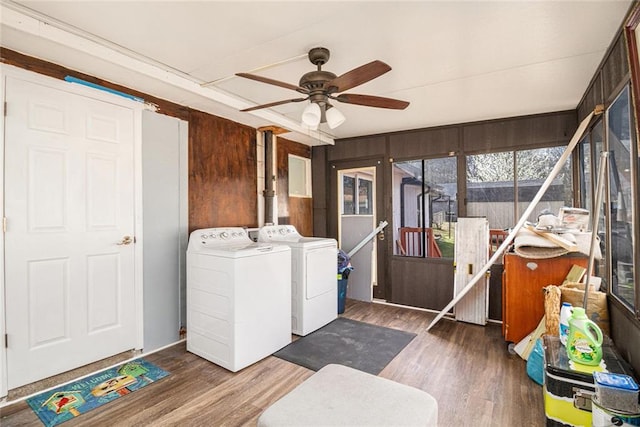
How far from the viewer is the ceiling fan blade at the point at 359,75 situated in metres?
1.78

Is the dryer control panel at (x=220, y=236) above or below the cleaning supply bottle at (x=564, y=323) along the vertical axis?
above

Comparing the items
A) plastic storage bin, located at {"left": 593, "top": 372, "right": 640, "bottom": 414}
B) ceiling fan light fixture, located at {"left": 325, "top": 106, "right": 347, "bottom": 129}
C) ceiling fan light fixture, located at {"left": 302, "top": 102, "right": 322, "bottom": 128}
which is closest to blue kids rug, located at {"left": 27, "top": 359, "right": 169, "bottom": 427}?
ceiling fan light fixture, located at {"left": 302, "top": 102, "right": 322, "bottom": 128}

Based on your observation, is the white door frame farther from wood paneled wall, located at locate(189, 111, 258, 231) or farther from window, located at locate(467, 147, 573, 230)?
window, located at locate(467, 147, 573, 230)

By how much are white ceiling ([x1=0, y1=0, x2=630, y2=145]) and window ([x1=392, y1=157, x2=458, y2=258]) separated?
1270 mm

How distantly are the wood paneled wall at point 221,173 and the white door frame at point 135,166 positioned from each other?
53cm

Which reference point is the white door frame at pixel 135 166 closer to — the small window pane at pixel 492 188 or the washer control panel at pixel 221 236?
the washer control panel at pixel 221 236

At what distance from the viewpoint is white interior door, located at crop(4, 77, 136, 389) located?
217 cm

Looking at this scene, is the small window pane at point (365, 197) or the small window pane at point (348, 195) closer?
the small window pane at point (365, 197)

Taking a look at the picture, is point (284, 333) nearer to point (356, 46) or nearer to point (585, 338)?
point (585, 338)

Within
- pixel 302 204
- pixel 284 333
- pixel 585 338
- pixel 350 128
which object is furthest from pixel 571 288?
pixel 302 204

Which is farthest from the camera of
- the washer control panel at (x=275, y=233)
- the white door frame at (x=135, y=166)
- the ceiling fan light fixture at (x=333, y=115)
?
the washer control panel at (x=275, y=233)

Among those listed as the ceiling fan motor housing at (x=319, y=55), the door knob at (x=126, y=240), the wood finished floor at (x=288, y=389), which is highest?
the ceiling fan motor housing at (x=319, y=55)

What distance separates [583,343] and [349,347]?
182 centimetres

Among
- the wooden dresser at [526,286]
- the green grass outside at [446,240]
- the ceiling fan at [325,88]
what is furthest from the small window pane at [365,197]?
the ceiling fan at [325,88]
